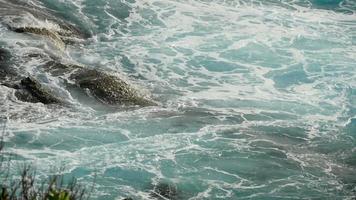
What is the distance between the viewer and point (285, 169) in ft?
34.8

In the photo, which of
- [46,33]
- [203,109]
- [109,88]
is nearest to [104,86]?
[109,88]

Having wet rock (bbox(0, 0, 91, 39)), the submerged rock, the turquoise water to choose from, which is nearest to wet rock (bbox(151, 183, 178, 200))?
the turquoise water

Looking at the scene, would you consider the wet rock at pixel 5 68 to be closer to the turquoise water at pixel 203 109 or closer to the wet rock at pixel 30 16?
the turquoise water at pixel 203 109

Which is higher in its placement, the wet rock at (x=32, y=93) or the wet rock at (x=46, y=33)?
the wet rock at (x=46, y=33)

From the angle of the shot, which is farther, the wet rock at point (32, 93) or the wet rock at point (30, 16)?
the wet rock at point (30, 16)

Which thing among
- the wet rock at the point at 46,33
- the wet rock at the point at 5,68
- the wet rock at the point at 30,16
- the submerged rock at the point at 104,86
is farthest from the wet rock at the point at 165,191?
the wet rock at the point at 30,16

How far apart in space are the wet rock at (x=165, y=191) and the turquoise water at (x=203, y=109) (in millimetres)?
93

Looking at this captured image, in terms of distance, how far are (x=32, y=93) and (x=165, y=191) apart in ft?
13.5

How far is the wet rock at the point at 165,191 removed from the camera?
930 centimetres

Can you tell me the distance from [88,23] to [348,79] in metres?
7.76

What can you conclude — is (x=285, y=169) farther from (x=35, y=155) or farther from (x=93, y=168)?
(x=35, y=155)

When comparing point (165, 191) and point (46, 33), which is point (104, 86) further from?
point (165, 191)

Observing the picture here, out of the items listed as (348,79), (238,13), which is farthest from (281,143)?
(238,13)

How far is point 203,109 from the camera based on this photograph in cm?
1324
